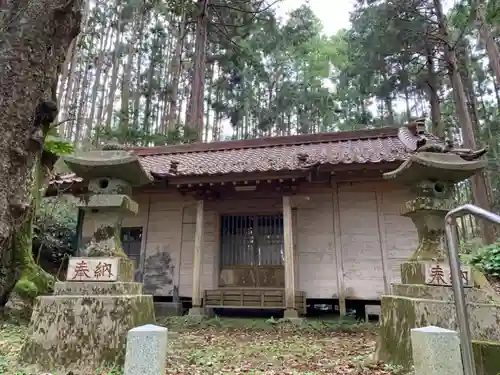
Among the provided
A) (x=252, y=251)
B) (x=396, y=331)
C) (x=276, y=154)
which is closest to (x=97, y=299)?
(x=396, y=331)

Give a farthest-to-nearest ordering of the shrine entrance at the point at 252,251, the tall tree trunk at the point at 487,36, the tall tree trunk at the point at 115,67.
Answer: the tall tree trunk at the point at 115,67 → the tall tree trunk at the point at 487,36 → the shrine entrance at the point at 252,251

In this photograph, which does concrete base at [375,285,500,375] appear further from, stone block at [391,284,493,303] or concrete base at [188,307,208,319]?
concrete base at [188,307,208,319]

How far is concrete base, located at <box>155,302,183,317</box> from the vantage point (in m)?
9.13

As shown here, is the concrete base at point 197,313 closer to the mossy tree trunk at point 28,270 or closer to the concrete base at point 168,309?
the concrete base at point 168,309

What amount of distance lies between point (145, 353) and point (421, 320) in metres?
3.13

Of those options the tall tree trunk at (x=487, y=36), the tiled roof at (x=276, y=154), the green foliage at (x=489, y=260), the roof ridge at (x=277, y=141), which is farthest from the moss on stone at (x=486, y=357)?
the tall tree trunk at (x=487, y=36)

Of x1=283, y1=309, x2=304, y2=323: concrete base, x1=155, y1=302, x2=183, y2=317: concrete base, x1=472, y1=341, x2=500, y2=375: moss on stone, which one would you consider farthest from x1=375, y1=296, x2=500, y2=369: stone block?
x1=155, y1=302, x2=183, y2=317: concrete base

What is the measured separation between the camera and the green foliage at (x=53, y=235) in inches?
481

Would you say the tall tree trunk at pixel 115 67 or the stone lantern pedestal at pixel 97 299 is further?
the tall tree trunk at pixel 115 67

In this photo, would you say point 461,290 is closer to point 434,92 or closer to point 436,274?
point 436,274

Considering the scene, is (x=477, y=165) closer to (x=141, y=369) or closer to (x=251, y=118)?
(x=141, y=369)

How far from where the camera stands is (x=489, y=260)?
33.3ft

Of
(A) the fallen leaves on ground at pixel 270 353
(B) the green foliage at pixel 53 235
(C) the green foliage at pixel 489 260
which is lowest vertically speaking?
(A) the fallen leaves on ground at pixel 270 353

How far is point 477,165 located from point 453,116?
Answer: 22.8 meters
